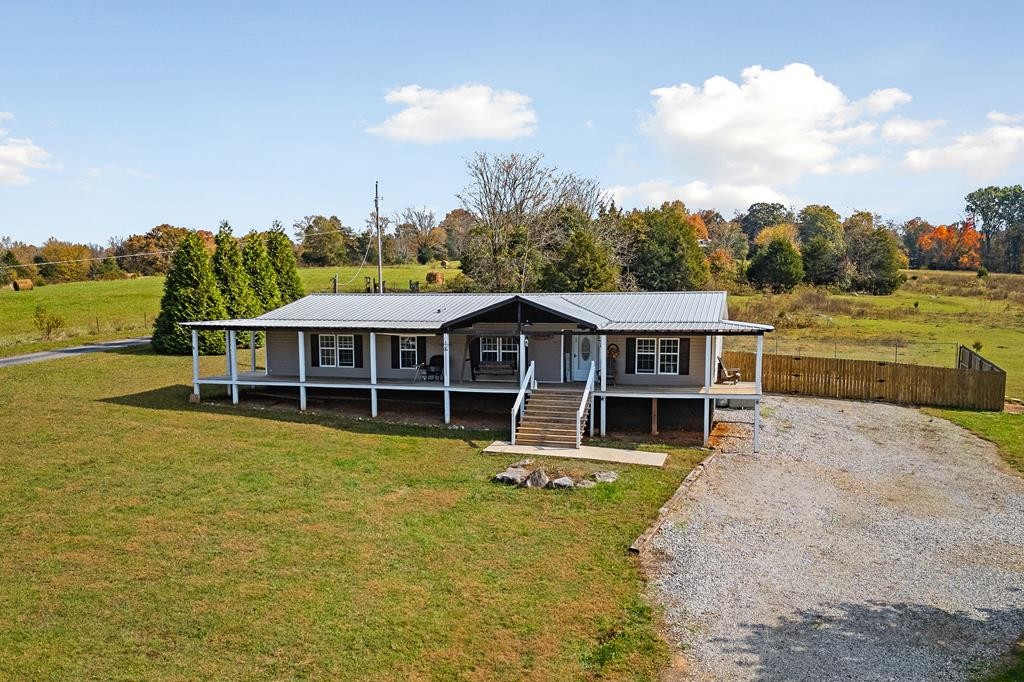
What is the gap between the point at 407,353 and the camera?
25.0 meters

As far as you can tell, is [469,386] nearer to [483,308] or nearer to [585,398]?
[483,308]

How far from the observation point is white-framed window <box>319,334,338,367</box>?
85.0ft

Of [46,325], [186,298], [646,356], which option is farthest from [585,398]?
[46,325]

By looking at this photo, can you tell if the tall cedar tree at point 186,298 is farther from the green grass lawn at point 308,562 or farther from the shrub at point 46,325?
the green grass lawn at point 308,562

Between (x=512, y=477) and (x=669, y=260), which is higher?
(x=669, y=260)

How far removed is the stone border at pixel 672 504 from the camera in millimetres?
12460

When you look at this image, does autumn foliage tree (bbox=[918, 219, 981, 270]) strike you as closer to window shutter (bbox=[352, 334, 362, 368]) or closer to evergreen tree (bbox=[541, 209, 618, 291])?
evergreen tree (bbox=[541, 209, 618, 291])

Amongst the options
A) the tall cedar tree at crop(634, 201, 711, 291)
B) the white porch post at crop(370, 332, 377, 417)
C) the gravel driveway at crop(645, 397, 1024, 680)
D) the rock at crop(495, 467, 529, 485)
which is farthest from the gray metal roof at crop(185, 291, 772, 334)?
the tall cedar tree at crop(634, 201, 711, 291)

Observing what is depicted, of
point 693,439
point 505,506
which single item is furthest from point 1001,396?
point 505,506

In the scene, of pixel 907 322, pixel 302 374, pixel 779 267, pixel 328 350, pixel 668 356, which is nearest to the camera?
pixel 668 356

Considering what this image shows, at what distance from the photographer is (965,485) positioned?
672 inches

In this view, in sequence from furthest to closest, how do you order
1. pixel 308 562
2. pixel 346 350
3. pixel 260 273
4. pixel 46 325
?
pixel 46 325 → pixel 260 273 → pixel 346 350 → pixel 308 562

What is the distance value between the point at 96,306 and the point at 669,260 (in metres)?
44.1

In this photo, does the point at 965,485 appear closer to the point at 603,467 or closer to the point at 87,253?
the point at 603,467
